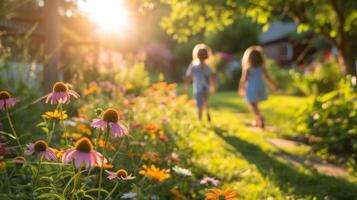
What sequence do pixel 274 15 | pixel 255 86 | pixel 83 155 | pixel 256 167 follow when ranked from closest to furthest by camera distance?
1. pixel 83 155
2. pixel 256 167
3. pixel 274 15
4. pixel 255 86

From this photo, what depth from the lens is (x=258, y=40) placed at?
→ 1185 inches

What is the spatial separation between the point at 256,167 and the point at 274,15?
338 centimetres

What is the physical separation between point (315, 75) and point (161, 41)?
927 inches

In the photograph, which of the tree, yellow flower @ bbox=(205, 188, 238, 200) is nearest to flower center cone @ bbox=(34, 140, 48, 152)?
yellow flower @ bbox=(205, 188, 238, 200)

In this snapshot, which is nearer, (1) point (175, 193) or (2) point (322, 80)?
(1) point (175, 193)

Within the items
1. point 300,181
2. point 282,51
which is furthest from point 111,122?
point 282,51

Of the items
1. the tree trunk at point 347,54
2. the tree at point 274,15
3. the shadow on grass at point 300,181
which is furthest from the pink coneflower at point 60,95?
the tree trunk at point 347,54

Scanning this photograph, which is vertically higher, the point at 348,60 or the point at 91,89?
the point at 348,60

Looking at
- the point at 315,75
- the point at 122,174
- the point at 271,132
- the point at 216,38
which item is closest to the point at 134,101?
the point at 271,132

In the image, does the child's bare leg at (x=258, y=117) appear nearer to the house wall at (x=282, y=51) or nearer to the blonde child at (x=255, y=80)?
the blonde child at (x=255, y=80)

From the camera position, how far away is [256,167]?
5266 mm

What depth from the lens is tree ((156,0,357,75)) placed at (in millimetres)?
Answer: 7457

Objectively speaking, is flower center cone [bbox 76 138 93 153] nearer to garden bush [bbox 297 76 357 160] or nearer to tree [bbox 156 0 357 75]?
garden bush [bbox 297 76 357 160]

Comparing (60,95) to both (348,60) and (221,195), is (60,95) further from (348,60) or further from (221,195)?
(348,60)
